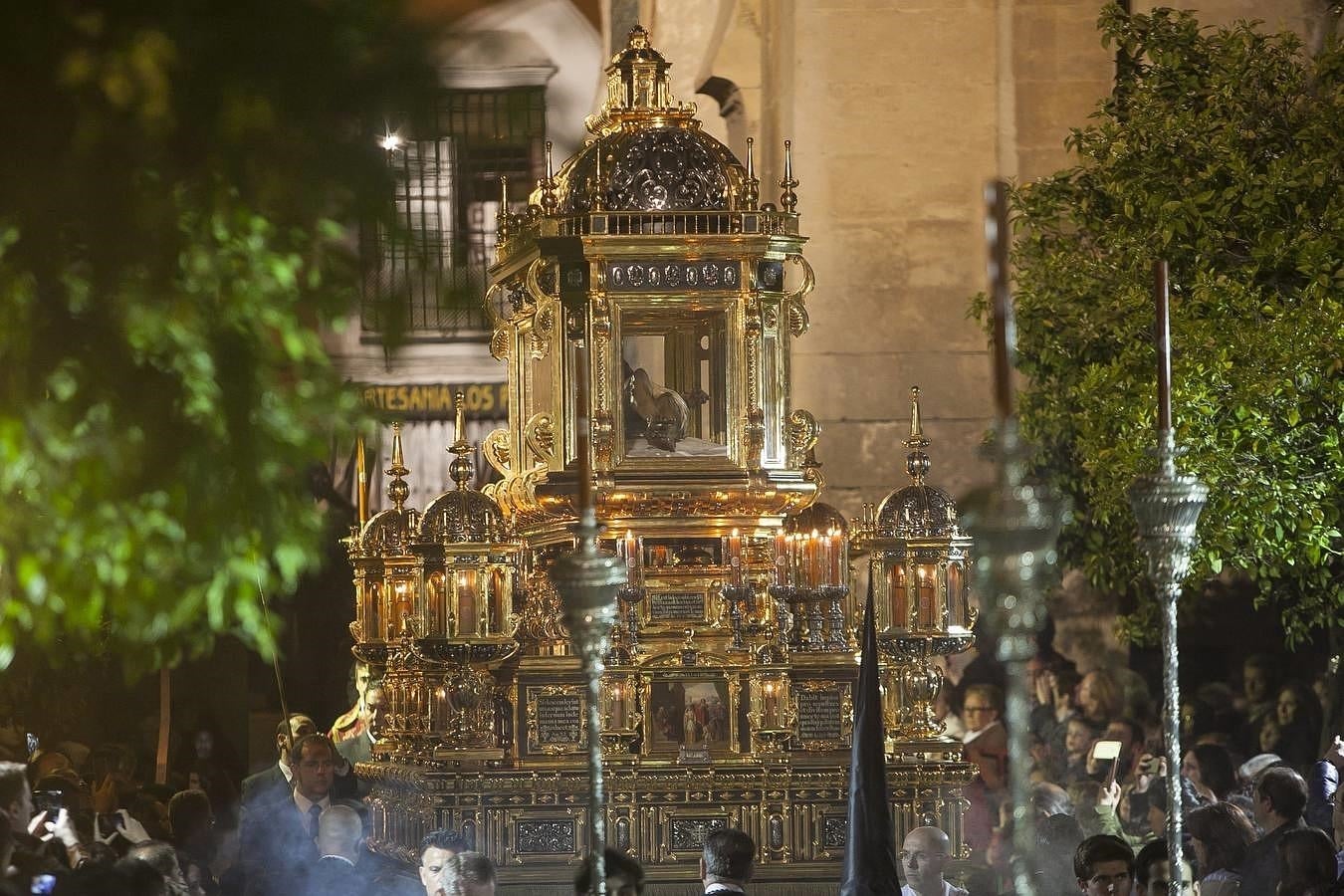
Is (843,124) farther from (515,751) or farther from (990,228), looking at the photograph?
(990,228)

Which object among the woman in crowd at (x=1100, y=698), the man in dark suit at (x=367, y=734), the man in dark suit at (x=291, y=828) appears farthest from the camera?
the woman in crowd at (x=1100, y=698)

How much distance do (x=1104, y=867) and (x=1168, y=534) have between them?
2.28 m

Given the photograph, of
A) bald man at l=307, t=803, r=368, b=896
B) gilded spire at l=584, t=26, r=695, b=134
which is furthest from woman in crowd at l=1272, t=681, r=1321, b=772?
bald man at l=307, t=803, r=368, b=896

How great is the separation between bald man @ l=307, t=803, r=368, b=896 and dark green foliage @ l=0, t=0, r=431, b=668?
4662 millimetres

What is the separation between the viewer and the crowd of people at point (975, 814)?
11078 millimetres

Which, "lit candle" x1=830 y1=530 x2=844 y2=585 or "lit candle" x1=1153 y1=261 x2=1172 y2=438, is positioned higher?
"lit candle" x1=1153 y1=261 x2=1172 y2=438

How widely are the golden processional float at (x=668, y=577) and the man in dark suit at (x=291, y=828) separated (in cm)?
47

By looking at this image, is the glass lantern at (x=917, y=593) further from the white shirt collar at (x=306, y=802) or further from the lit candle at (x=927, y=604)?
the white shirt collar at (x=306, y=802)

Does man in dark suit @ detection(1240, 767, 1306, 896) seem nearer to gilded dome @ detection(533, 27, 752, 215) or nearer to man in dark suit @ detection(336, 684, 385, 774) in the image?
gilded dome @ detection(533, 27, 752, 215)

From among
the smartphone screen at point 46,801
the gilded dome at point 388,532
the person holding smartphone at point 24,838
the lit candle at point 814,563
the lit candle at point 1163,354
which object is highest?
the lit candle at point 1163,354

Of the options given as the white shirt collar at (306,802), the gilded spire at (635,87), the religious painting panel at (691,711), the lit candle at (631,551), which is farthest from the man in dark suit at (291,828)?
the gilded spire at (635,87)

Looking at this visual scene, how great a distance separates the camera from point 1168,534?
30.1 ft

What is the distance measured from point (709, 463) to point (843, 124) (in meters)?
6.90

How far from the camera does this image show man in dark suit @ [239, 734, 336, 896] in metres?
12.9
